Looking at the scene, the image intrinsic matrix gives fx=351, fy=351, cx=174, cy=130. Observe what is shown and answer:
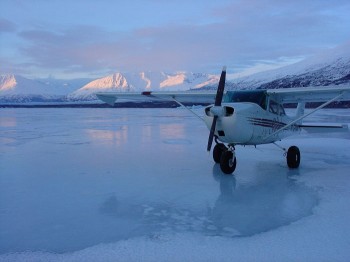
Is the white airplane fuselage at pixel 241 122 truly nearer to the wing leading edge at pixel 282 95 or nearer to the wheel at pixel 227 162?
the wheel at pixel 227 162

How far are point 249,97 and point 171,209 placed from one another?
419 centimetres

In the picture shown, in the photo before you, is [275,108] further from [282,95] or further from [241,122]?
[241,122]

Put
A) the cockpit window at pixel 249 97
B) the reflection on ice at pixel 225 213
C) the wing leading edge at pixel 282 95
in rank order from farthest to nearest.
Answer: the wing leading edge at pixel 282 95 < the cockpit window at pixel 249 97 < the reflection on ice at pixel 225 213

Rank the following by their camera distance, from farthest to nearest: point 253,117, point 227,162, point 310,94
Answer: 1. point 310,94
2. point 253,117
3. point 227,162

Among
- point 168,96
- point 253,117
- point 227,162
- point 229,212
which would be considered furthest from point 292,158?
point 168,96

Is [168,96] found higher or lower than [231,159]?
higher

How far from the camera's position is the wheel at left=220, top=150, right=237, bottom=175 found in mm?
7863

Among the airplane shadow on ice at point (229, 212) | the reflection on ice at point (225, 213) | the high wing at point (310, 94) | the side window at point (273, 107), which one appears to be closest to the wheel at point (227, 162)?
the airplane shadow on ice at point (229, 212)

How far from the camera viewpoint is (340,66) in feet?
616

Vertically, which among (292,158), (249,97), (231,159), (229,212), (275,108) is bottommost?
(229,212)

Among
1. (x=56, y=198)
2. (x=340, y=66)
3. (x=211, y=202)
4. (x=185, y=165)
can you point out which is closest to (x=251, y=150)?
(x=185, y=165)

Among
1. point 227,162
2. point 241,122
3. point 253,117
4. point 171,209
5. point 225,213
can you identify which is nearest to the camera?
point 225,213

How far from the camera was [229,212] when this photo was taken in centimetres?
525

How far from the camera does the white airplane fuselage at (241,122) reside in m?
7.50
